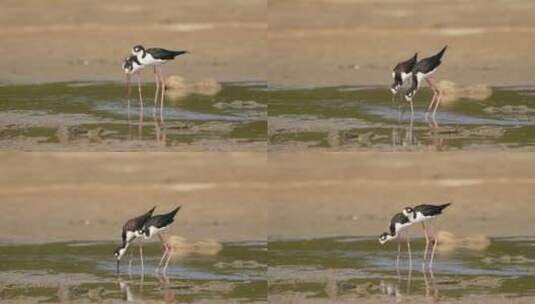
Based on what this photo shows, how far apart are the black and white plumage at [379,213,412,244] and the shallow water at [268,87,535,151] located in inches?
16.6

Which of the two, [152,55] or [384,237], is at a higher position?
[152,55]

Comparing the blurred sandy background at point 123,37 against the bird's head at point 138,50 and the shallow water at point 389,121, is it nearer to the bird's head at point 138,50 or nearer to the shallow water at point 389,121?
the bird's head at point 138,50

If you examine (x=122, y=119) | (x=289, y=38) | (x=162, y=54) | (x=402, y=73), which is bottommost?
(x=122, y=119)

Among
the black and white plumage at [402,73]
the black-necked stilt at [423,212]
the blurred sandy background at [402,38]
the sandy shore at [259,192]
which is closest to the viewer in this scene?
the black-necked stilt at [423,212]

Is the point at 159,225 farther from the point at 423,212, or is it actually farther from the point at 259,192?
the point at 423,212

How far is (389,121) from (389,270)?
917 mm

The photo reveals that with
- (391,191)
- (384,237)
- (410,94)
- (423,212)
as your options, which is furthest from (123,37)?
(423,212)

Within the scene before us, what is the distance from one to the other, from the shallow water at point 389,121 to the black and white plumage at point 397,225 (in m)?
0.42

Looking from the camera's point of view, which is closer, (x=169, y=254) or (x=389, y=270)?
(x=389, y=270)

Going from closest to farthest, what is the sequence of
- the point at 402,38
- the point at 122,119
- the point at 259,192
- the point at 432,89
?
1. the point at 259,192
2. the point at 122,119
3. the point at 432,89
4. the point at 402,38

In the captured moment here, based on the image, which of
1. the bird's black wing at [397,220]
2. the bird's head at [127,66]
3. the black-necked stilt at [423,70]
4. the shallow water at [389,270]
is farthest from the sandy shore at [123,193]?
the black-necked stilt at [423,70]

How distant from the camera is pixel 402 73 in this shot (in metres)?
9.25

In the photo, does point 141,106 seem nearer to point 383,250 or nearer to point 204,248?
point 204,248

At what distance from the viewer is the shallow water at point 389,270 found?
28.8 feet
